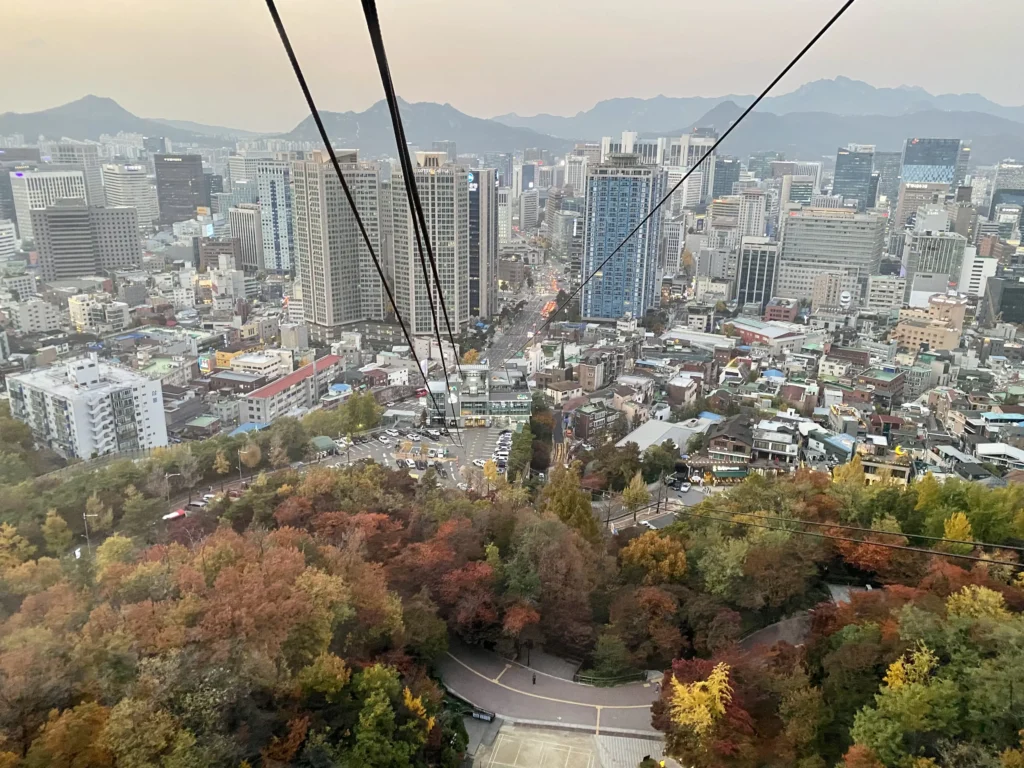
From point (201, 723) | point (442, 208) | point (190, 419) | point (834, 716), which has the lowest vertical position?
point (190, 419)

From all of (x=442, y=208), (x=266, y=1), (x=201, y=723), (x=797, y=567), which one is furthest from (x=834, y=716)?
(x=442, y=208)

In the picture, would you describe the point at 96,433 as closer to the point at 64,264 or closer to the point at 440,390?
the point at 440,390

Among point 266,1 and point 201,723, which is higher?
point 266,1

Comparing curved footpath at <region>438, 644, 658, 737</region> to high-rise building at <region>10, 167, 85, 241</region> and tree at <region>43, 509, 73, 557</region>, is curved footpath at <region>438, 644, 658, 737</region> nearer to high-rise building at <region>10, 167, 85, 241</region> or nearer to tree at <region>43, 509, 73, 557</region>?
tree at <region>43, 509, 73, 557</region>

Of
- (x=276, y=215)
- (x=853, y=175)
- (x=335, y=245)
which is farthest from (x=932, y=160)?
(x=335, y=245)

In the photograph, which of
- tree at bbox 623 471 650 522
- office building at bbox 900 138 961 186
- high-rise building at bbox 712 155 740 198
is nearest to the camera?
tree at bbox 623 471 650 522

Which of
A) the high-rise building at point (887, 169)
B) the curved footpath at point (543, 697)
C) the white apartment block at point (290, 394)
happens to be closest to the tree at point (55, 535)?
the curved footpath at point (543, 697)

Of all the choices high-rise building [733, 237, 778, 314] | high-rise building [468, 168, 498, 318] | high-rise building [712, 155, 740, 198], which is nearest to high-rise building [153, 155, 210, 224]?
high-rise building [468, 168, 498, 318]
